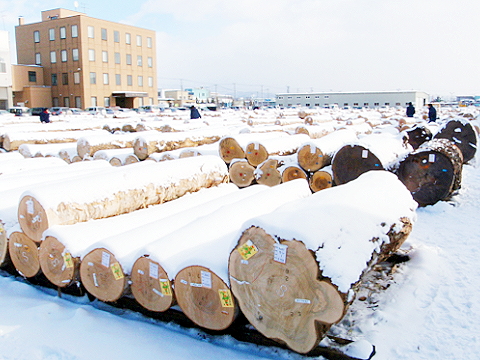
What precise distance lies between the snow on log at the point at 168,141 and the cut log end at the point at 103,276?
7146 millimetres

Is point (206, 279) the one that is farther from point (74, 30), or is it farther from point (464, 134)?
point (74, 30)

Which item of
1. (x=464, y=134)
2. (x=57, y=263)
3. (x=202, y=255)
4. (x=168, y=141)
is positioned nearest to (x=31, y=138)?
(x=168, y=141)

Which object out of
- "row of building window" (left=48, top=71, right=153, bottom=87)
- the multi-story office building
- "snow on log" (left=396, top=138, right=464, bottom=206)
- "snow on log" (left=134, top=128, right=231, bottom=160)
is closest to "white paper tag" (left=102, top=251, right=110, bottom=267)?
"snow on log" (left=396, top=138, right=464, bottom=206)

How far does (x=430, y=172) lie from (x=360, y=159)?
151cm

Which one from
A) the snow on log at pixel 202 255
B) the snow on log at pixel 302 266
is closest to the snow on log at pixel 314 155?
the snow on log at pixel 202 255

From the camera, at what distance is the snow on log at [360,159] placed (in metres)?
8.80

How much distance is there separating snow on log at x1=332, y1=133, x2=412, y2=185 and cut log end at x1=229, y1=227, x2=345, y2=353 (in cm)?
575

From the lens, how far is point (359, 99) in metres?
79.7

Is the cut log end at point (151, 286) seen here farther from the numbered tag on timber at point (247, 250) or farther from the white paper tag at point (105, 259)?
the numbered tag on timber at point (247, 250)

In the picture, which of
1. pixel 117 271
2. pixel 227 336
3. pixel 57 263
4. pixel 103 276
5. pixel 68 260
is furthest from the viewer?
pixel 57 263

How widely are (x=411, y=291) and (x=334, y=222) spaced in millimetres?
2082

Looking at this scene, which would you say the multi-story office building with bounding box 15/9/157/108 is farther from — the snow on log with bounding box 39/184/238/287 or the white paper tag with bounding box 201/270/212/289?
the white paper tag with bounding box 201/270/212/289

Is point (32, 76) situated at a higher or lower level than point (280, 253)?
higher

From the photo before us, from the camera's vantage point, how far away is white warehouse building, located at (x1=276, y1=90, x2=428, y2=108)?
75750 millimetres
